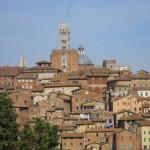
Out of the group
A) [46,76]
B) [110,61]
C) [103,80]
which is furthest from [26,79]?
[110,61]

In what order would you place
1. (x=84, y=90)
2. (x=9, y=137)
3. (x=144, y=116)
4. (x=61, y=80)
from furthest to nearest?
(x=61, y=80) → (x=84, y=90) → (x=144, y=116) → (x=9, y=137)

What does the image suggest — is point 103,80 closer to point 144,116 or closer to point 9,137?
point 144,116

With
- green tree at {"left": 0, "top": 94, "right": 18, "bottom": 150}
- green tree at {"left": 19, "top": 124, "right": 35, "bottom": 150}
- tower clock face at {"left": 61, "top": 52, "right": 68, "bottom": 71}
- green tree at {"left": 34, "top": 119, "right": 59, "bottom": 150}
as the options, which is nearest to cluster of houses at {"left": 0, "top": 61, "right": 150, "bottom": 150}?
green tree at {"left": 34, "top": 119, "right": 59, "bottom": 150}

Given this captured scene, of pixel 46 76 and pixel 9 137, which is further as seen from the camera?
pixel 46 76

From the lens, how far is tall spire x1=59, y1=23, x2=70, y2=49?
11375 cm

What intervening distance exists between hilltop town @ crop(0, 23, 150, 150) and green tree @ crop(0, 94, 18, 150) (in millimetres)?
12952

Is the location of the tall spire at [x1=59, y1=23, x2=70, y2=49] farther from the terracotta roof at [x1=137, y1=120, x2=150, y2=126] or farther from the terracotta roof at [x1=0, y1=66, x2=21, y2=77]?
the terracotta roof at [x1=137, y1=120, x2=150, y2=126]

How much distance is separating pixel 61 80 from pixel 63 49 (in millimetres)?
24866

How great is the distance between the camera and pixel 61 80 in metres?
79.8

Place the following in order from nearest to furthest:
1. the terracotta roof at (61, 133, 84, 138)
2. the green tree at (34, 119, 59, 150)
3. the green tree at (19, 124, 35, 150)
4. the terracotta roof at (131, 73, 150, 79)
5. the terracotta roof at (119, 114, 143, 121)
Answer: the green tree at (19, 124, 35, 150)
the green tree at (34, 119, 59, 150)
the terracotta roof at (61, 133, 84, 138)
the terracotta roof at (119, 114, 143, 121)
the terracotta roof at (131, 73, 150, 79)

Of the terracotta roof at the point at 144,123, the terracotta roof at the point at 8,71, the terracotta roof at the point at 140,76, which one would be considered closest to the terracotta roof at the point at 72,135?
the terracotta roof at the point at 144,123

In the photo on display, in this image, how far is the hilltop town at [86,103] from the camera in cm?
6041

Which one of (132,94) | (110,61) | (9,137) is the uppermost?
(110,61)

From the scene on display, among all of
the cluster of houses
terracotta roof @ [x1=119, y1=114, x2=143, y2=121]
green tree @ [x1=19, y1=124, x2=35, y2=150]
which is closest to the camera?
green tree @ [x1=19, y1=124, x2=35, y2=150]
